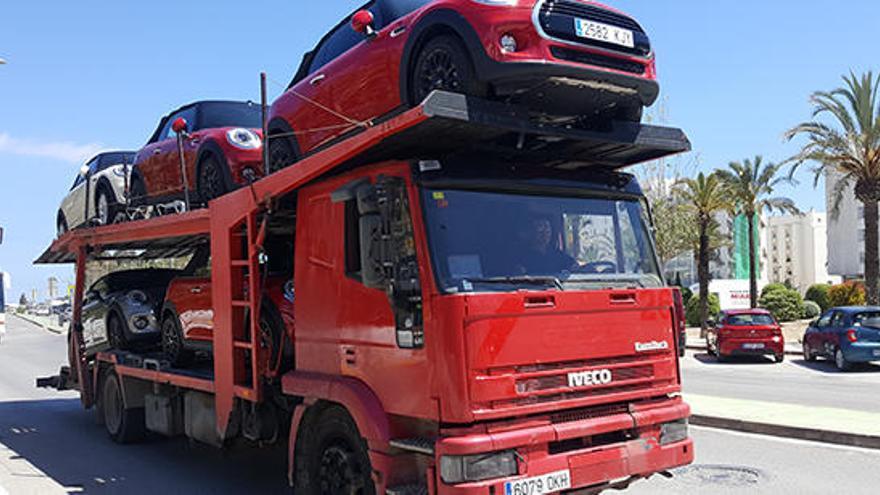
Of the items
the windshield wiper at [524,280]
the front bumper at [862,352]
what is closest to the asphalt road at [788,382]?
the front bumper at [862,352]

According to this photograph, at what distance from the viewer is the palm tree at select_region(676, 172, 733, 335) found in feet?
112

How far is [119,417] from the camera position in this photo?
10.2 meters

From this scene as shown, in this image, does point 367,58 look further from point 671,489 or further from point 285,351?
point 671,489

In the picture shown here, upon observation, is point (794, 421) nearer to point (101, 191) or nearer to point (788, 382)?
point (788, 382)

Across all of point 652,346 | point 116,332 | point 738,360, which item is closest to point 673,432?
point 652,346

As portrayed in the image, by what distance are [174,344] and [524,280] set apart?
17.2 feet

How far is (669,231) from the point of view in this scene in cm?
3488

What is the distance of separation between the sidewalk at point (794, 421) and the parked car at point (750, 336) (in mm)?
11055

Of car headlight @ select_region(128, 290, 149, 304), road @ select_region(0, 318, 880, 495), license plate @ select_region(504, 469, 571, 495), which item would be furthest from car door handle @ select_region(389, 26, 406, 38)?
car headlight @ select_region(128, 290, 149, 304)

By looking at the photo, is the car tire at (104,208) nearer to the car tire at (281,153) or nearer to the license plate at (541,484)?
the car tire at (281,153)

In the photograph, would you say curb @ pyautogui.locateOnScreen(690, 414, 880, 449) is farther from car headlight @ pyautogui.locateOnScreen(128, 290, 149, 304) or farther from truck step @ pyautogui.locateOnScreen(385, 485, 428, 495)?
car headlight @ pyautogui.locateOnScreen(128, 290, 149, 304)

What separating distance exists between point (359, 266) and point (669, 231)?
3093cm

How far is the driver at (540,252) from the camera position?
5.21 m

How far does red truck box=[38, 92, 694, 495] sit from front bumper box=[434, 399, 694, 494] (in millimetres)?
12
